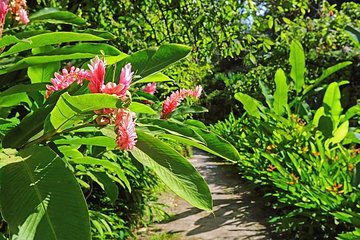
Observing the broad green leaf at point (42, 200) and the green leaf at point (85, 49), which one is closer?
the broad green leaf at point (42, 200)

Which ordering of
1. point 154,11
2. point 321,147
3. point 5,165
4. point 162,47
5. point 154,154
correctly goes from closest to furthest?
point 5,165
point 154,154
point 162,47
point 154,11
point 321,147

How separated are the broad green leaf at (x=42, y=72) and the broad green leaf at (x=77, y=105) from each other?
0.48m

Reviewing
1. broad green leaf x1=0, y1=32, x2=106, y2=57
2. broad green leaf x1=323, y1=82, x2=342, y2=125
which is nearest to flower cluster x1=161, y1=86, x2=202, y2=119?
broad green leaf x1=0, y1=32, x2=106, y2=57

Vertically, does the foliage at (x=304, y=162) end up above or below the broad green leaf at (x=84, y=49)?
below

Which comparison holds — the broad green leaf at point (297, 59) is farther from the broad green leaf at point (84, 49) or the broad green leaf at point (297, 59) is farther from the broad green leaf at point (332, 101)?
the broad green leaf at point (84, 49)

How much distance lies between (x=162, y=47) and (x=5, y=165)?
45 cm

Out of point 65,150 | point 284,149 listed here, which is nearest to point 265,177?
point 284,149

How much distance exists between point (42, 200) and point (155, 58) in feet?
1.53

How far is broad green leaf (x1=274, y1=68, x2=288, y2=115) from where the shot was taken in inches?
220

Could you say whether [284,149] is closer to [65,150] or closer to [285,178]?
[285,178]

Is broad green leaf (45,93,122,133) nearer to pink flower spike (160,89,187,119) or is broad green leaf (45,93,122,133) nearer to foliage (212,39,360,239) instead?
pink flower spike (160,89,187,119)

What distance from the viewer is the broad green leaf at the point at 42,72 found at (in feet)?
4.45

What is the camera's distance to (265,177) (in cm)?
493

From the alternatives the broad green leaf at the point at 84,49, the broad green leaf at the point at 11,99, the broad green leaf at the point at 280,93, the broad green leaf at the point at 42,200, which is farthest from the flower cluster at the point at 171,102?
the broad green leaf at the point at 280,93
